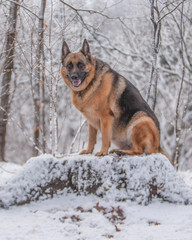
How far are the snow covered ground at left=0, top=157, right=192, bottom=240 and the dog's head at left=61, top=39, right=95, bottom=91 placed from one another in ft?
5.22

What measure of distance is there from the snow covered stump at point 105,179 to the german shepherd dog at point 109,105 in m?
0.32

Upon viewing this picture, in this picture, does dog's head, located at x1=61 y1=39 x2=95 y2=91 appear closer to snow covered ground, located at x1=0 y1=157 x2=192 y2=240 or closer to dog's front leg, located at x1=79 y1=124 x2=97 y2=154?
dog's front leg, located at x1=79 y1=124 x2=97 y2=154

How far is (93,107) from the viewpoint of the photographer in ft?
13.3

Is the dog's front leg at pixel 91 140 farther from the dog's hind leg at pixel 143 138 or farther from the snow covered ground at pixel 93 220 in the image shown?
the snow covered ground at pixel 93 220

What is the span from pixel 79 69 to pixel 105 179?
1.62 m

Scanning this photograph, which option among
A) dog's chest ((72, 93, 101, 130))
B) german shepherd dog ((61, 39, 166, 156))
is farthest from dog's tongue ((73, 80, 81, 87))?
dog's chest ((72, 93, 101, 130))

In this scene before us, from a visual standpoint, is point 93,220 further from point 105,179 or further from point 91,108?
point 91,108

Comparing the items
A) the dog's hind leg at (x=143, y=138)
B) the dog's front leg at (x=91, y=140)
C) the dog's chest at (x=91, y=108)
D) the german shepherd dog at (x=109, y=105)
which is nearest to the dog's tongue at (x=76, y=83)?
the german shepherd dog at (x=109, y=105)

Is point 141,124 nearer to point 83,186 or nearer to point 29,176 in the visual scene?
point 83,186

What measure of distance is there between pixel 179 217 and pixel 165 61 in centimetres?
1255

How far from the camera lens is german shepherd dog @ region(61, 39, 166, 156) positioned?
398 cm

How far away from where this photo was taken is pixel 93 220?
3.09 m

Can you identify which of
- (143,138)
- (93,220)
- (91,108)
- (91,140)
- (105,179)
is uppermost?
(91,108)

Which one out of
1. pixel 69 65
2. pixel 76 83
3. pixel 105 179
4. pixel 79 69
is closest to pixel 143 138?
pixel 105 179
